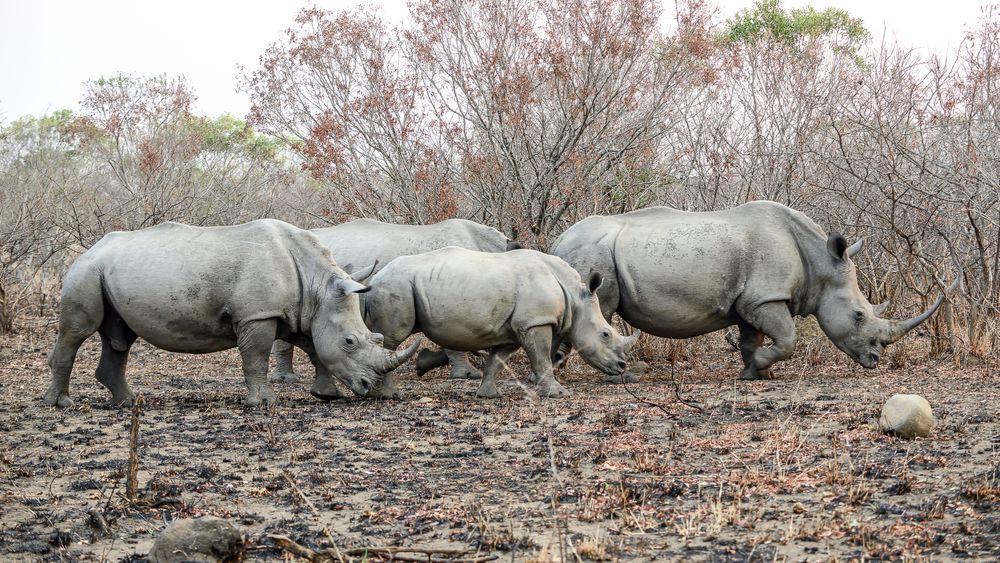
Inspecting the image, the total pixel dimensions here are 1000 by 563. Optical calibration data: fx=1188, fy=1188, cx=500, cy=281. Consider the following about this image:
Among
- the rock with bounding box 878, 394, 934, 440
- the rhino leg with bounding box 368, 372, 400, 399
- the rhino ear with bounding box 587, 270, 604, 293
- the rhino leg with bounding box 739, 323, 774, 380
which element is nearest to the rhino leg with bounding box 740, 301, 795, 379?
the rhino leg with bounding box 739, 323, 774, 380

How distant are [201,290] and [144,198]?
32.7ft

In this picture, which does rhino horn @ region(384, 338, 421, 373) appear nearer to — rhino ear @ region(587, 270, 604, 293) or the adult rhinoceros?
rhino ear @ region(587, 270, 604, 293)

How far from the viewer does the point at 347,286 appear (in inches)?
372

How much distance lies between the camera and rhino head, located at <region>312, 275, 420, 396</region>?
31.0 ft

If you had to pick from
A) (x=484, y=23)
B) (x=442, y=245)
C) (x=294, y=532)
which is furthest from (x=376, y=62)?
(x=294, y=532)

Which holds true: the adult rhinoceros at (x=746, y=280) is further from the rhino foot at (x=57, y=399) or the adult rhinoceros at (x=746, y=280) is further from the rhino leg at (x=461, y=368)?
the rhino foot at (x=57, y=399)

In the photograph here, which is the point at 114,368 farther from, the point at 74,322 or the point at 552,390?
the point at 552,390

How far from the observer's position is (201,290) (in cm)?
940

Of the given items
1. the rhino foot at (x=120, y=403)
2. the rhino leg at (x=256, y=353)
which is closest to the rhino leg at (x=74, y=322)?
the rhino foot at (x=120, y=403)

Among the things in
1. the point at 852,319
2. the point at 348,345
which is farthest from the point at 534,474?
the point at 852,319

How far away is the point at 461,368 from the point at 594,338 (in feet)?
8.24

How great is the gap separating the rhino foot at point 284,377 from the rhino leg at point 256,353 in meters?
2.57

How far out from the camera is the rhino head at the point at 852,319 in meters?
11.0

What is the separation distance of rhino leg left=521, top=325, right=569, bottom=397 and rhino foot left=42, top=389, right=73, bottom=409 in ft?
12.3
